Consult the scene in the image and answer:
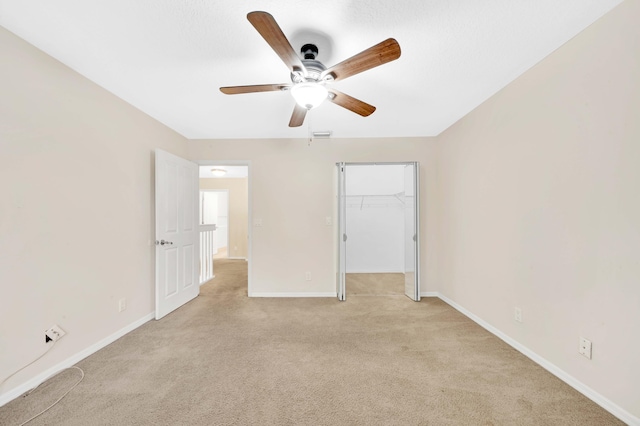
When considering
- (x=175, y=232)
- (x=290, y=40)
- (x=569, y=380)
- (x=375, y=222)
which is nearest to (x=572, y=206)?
(x=569, y=380)

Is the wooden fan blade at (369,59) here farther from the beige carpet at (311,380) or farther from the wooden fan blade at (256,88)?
the beige carpet at (311,380)

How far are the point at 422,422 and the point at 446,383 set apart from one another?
44cm

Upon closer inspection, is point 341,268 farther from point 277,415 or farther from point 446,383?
point 277,415

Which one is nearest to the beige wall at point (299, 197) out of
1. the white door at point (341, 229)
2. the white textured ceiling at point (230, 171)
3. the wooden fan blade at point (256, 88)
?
the white door at point (341, 229)

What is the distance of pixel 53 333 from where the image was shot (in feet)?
5.80

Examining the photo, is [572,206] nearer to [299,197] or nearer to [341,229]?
[341,229]

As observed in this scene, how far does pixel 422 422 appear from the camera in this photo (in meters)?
1.38

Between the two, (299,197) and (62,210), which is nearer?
(62,210)

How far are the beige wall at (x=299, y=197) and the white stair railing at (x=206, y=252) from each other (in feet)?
4.71

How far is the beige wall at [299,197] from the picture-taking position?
357 centimetres

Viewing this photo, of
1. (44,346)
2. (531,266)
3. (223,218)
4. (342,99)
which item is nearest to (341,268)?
(531,266)

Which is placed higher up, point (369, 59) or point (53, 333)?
point (369, 59)

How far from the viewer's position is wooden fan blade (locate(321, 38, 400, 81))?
4.07 feet

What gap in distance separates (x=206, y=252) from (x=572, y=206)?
4.89m
